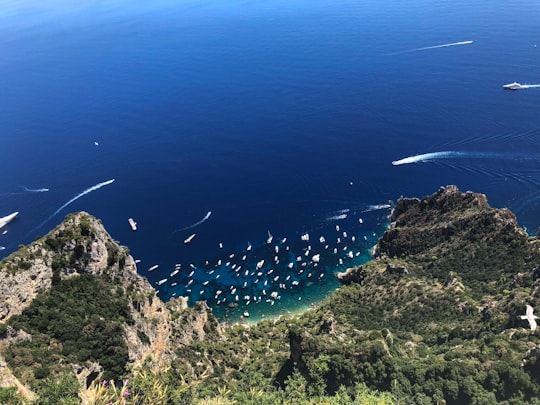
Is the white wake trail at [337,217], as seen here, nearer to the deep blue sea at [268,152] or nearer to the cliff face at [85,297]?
the deep blue sea at [268,152]

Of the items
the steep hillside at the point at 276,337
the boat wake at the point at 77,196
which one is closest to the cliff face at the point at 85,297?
the steep hillside at the point at 276,337

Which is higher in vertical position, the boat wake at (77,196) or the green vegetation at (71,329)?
the green vegetation at (71,329)

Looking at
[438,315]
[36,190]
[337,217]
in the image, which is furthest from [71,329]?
[36,190]

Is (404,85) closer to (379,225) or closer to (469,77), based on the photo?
(469,77)

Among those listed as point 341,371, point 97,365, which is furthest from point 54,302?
point 341,371

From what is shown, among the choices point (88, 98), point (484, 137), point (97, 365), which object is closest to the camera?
point (97, 365)

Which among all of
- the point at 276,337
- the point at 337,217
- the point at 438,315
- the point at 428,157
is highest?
the point at 428,157

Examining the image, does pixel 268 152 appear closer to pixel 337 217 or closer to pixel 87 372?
pixel 337 217
